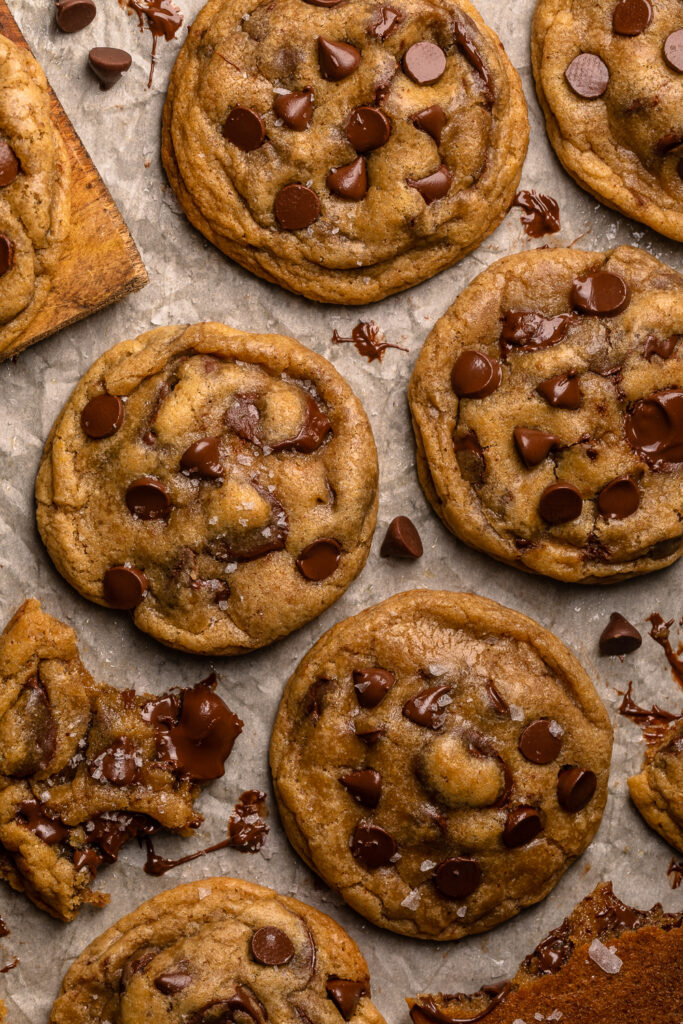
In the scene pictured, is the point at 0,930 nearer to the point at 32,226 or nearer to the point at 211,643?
the point at 211,643

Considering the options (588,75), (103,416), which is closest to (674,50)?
(588,75)

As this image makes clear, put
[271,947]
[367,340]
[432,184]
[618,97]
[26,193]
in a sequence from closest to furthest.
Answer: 1. [26,193]
2. [271,947]
3. [432,184]
4. [618,97]
5. [367,340]

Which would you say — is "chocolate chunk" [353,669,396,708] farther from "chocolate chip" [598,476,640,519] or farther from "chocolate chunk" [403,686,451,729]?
"chocolate chip" [598,476,640,519]

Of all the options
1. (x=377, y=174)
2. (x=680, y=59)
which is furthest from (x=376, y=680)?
(x=680, y=59)

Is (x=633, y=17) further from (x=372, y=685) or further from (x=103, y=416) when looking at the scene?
(x=372, y=685)

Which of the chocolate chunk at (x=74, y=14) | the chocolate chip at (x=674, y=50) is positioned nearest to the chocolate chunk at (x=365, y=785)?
the chocolate chip at (x=674, y=50)

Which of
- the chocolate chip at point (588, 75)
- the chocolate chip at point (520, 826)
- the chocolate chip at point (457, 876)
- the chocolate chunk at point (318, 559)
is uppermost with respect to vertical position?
the chocolate chip at point (588, 75)

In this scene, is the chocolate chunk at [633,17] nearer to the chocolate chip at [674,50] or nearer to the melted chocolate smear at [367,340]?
the chocolate chip at [674,50]
